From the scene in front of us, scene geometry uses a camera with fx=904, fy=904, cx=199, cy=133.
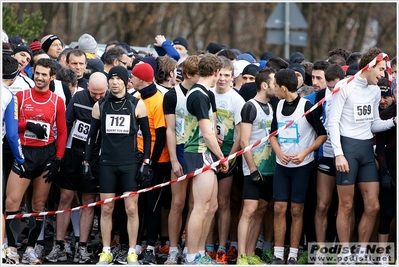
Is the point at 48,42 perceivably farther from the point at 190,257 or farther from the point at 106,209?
the point at 190,257

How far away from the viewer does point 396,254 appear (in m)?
9.88

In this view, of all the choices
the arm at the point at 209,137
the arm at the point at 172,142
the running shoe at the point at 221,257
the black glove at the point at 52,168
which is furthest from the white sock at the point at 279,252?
the black glove at the point at 52,168

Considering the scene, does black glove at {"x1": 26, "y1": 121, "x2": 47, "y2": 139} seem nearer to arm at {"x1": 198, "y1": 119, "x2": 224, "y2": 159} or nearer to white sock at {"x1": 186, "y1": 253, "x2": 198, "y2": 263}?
arm at {"x1": 198, "y1": 119, "x2": 224, "y2": 159}

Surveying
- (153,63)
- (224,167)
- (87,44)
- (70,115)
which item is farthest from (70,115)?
(87,44)

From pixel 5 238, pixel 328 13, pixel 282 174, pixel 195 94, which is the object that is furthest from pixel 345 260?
pixel 328 13

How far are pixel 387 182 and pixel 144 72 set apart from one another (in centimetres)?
291

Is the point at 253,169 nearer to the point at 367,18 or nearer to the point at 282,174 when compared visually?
the point at 282,174

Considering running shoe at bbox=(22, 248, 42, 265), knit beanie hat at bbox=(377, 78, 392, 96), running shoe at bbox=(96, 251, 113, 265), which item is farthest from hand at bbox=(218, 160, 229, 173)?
running shoe at bbox=(22, 248, 42, 265)

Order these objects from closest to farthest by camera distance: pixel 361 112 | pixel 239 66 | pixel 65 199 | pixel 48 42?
pixel 361 112 < pixel 65 199 < pixel 239 66 < pixel 48 42

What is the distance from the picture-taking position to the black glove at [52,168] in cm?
1009

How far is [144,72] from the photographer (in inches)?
396

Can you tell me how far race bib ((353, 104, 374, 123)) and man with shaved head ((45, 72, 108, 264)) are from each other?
2.83 metres

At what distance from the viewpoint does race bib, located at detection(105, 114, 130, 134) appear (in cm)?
977

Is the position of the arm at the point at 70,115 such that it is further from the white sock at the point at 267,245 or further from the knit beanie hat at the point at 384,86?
the knit beanie hat at the point at 384,86
